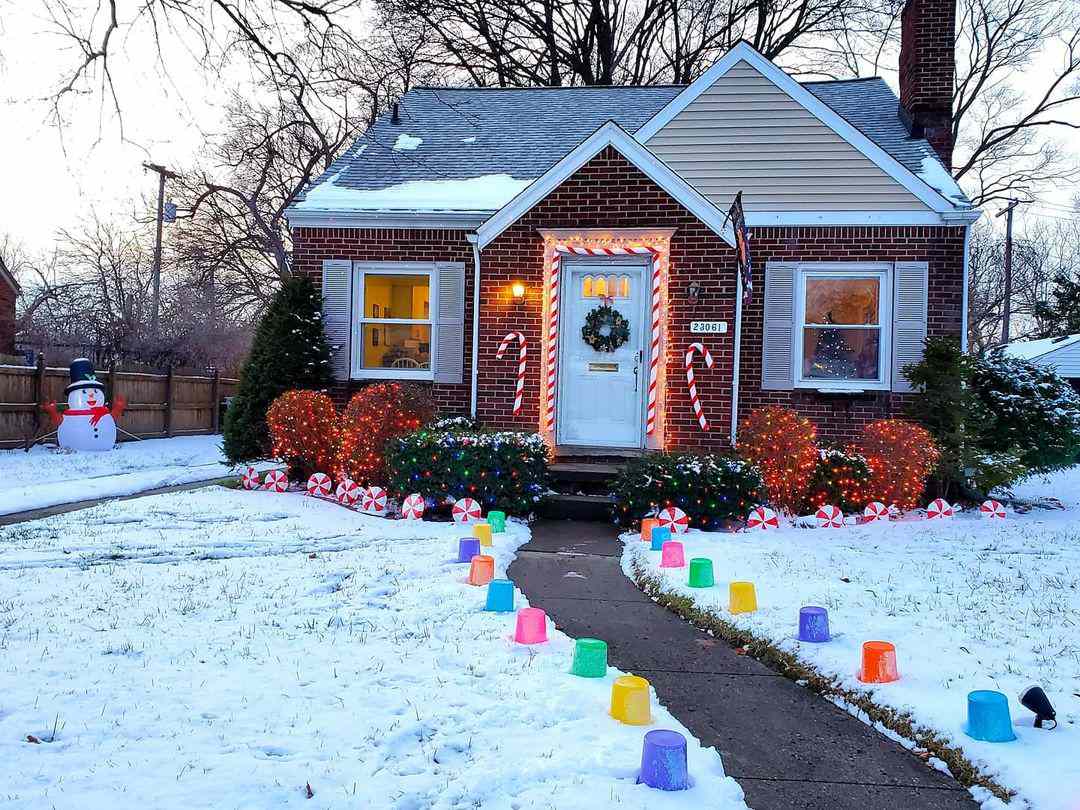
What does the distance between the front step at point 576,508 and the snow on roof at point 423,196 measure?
173 inches

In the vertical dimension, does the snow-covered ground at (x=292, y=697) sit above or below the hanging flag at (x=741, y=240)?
below

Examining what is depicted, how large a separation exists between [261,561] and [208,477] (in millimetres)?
6881

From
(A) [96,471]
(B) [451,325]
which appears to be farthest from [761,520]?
(A) [96,471]

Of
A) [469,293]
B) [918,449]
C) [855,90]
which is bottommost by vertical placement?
[918,449]

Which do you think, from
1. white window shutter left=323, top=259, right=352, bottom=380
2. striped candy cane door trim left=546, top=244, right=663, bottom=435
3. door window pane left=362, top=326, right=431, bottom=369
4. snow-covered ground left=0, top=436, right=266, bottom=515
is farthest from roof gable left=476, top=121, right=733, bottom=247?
snow-covered ground left=0, top=436, right=266, bottom=515

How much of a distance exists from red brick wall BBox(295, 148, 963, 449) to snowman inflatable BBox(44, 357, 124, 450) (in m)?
8.21

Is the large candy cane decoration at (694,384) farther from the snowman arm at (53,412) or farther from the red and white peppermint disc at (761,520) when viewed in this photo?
the snowman arm at (53,412)

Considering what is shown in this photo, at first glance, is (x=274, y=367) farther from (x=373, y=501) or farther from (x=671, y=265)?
(x=671, y=265)

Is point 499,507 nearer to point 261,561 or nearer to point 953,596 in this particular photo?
point 261,561

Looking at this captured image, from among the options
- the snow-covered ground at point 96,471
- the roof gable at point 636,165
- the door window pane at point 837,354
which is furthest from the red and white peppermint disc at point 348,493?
the door window pane at point 837,354

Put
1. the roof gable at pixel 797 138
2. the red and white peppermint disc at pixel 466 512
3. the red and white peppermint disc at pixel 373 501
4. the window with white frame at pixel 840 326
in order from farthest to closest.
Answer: the window with white frame at pixel 840 326, the roof gable at pixel 797 138, the red and white peppermint disc at pixel 373 501, the red and white peppermint disc at pixel 466 512

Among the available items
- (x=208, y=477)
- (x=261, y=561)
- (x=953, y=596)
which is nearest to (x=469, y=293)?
(x=208, y=477)

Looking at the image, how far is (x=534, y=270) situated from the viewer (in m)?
10.7

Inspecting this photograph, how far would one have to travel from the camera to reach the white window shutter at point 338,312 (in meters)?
11.7
